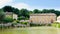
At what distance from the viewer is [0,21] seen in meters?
31.7

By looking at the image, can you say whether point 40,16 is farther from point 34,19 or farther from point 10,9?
point 10,9

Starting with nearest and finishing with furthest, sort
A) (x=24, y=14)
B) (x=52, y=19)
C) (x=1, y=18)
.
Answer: (x=1, y=18) < (x=52, y=19) < (x=24, y=14)

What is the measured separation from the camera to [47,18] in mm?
48094

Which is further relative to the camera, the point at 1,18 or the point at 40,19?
the point at 40,19

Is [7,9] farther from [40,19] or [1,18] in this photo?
[1,18]

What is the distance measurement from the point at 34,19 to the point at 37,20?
0.80m

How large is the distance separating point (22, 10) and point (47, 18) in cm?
1595

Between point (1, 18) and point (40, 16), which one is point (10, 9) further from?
point (1, 18)

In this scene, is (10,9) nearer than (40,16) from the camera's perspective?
No

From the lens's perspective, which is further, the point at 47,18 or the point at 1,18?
the point at 47,18

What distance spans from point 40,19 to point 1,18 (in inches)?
723

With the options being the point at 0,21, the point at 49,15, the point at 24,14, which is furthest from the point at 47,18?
the point at 0,21

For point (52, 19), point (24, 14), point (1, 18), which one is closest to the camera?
point (1, 18)

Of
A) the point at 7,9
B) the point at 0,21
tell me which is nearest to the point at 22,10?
the point at 7,9
